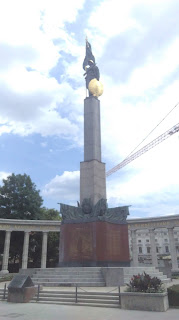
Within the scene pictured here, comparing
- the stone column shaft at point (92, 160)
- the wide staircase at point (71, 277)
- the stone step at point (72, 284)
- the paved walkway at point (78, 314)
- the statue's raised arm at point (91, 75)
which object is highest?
the statue's raised arm at point (91, 75)

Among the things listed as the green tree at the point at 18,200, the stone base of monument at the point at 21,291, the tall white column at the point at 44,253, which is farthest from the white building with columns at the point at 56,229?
the stone base of monument at the point at 21,291

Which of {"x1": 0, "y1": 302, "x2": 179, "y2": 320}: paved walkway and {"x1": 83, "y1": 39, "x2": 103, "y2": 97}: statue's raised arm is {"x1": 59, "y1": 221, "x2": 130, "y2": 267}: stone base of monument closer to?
{"x1": 0, "y1": 302, "x2": 179, "y2": 320}: paved walkway

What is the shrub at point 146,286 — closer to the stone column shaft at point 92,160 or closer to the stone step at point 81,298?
the stone step at point 81,298

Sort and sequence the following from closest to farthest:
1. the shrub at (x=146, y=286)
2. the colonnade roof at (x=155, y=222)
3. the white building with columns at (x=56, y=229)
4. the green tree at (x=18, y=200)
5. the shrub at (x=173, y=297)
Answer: the shrub at (x=146, y=286) → the shrub at (x=173, y=297) → the white building with columns at (x=56, y=229) → the colonnade roof at (x=155, y=222) → the green tree at (x=18, y=200)

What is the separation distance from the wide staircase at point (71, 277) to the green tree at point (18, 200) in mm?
30735

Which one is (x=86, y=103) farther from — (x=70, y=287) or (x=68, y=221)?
(x=70, y=287)

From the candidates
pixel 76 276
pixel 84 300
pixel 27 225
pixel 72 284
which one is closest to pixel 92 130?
pixel 76 276

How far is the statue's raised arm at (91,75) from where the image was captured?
32.0 metres

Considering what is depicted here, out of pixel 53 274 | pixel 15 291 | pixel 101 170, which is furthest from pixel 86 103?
pixel 15 291

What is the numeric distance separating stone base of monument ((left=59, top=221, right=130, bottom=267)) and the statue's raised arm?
1579cm

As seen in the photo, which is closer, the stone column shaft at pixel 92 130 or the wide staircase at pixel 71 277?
the wide staircase at pixel 71 277

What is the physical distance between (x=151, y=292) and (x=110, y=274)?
5.79 m

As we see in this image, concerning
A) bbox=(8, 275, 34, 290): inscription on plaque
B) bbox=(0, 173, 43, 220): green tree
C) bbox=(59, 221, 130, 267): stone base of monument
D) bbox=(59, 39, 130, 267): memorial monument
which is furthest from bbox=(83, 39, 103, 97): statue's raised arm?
bbox=(0, 173, 43, 220): green tree

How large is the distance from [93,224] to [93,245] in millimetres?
1807
